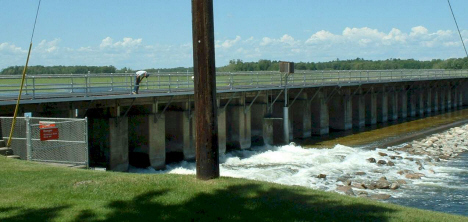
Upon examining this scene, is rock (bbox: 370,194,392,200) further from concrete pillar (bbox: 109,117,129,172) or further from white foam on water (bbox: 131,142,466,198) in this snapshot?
concrete pillar (bbox: 109,117,129,172)

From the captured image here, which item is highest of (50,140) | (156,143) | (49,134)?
(49,134)

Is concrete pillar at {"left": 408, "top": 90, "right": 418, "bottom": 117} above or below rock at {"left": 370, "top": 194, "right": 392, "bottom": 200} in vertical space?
above

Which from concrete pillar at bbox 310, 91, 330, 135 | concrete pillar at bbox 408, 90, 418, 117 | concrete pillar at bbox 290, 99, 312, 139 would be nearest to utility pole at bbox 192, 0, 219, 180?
concrete pillar at bbox 290, 99, 312, 139

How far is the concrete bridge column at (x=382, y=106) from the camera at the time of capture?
2243 inches

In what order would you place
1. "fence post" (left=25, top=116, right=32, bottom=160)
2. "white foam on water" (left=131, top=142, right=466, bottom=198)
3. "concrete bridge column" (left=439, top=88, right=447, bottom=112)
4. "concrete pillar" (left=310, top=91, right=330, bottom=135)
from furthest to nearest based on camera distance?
1. "concrete bridge column" (left=439, top=88, right=447, bottom=112)
2. "concrete pillar" (left=310, top=91, right=330, bottom=135)
3. "white foam on water" (left=131, top=142, right=466, bottom=198)
4. "fence post" (left=25, top=116, right=32, bottom=160)

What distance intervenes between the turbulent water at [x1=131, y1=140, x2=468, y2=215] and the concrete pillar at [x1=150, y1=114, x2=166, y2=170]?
644 millimetres

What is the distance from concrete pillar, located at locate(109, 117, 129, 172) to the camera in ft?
84.6

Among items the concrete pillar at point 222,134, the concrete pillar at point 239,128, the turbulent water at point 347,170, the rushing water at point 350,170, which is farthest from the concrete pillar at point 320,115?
the concrete pillar at point 222,134

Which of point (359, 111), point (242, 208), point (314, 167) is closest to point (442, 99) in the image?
point (359, 111)

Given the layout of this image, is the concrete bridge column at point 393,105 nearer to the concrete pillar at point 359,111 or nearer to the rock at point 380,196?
the concrete pillar at point 359,111

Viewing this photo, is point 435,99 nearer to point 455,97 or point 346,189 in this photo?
point 455,97

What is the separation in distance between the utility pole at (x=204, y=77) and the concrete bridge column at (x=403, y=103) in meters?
53.1

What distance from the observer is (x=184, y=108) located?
102 feet

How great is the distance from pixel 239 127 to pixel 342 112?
52.0 ft
